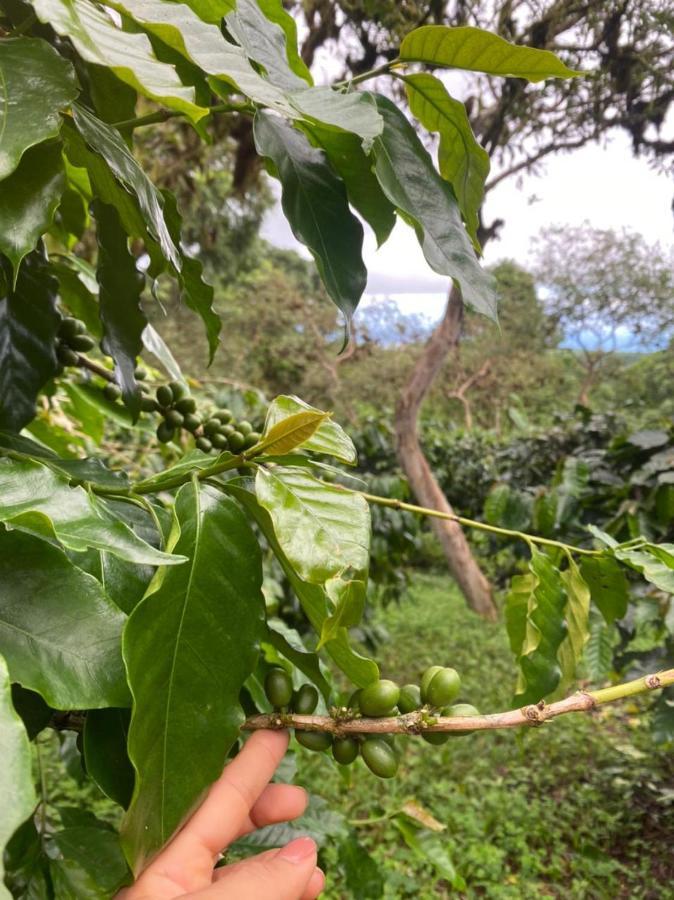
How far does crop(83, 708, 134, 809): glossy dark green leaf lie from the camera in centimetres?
41

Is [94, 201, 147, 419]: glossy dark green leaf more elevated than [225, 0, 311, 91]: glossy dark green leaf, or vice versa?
[225, 0, 311, 91]: glossy dark green leaf

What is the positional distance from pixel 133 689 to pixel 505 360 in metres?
9.72

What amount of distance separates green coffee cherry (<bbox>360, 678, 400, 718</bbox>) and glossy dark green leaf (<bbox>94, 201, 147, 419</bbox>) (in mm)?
416

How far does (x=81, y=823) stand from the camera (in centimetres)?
67

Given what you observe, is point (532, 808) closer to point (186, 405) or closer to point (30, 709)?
point (186, 405)

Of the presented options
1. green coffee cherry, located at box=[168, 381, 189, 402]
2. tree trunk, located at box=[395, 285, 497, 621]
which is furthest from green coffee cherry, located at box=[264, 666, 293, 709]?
tree trunk, located at box=[395, 285, 497, 621]

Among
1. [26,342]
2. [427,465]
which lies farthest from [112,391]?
[427,465]

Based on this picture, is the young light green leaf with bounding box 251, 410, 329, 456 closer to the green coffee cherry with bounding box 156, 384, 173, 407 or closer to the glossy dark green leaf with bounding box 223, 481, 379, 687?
the glossy dark green leaf with bounding box 223, 481, 379, 687

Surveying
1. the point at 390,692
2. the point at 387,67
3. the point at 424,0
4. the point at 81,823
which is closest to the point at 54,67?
the point at 387,67

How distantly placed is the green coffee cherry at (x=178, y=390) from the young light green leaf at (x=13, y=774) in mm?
604

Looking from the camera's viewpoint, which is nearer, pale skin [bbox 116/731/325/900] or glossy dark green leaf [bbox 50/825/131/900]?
pale skin [bbox 116/731/325/900]

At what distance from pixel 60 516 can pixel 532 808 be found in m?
2.81

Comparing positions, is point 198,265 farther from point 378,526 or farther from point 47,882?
point 378,526

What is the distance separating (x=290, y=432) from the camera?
0.44 m
